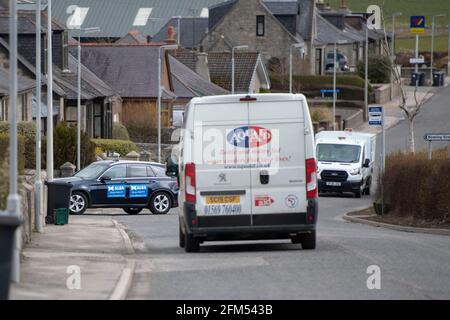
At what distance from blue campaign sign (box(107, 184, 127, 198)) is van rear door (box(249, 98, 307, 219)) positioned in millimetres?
16017

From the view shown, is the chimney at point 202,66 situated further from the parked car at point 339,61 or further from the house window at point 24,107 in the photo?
the house window at point 24,107

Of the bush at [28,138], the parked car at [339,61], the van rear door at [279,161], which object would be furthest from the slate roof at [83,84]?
the parked car at [339,61]

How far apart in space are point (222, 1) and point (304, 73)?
12588 millimetres

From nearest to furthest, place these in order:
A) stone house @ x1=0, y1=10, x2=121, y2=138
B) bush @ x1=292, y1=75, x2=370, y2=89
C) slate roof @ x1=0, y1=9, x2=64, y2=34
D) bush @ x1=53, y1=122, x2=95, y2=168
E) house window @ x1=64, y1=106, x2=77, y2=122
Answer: bush @ x1=53, y1=122, x2=95, y2=168, stone house @ x1=0, y1=10, x2=121, y2=138, slate roof @ x1=0, y1=9, x2=64, y2=34, house window @ x1=64, y1=106, x2=77, y2=122, bush @ x1=292, y1=75, x2=370, y2=89

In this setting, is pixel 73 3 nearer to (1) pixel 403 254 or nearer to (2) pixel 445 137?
(2) pixel 445 137

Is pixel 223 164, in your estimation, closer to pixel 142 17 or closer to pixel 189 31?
pixel 189 31

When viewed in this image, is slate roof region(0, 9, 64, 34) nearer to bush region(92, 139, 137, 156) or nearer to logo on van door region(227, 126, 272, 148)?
bush region(92, 139, 137, 156)

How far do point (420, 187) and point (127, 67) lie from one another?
3815 cm

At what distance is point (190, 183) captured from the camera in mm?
18688

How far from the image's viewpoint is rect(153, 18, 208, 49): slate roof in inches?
3762

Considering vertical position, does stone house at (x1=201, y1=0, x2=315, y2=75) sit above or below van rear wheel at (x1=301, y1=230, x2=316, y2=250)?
above

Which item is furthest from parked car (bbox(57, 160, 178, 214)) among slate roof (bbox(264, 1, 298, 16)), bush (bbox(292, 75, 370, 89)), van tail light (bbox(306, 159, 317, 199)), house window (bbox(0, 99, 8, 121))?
slate roof (bbox(264, 1, 298, 16))

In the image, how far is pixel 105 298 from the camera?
13.0 meters

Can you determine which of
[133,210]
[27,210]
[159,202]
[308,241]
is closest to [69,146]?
[133,210]
